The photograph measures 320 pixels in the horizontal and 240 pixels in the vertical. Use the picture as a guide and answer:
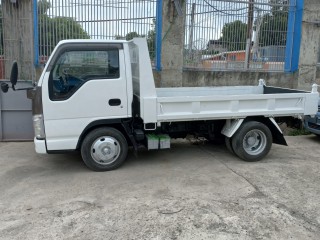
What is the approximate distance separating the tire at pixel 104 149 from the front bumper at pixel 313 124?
4.68m

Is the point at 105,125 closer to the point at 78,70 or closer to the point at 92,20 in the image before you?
the point at 78,70

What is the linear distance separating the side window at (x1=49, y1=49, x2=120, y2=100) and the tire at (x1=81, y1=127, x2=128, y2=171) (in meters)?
0.79

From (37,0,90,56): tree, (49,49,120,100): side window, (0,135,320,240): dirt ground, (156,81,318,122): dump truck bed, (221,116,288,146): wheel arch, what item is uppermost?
(37,0,90,56): tree

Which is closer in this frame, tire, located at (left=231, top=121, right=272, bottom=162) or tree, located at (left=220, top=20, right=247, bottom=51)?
tire, located at (left=231, top=121, right=272, bottom=162)

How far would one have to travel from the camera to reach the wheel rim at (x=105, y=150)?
532 centimetres

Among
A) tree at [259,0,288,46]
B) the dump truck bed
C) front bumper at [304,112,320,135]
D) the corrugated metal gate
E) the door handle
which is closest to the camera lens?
the door handle

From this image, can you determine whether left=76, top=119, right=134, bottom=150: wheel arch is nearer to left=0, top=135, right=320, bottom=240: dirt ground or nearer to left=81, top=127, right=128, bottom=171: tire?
left=81, top=127, right=128, bottom=171: tire

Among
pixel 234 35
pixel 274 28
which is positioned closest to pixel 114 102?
pixel 234 35

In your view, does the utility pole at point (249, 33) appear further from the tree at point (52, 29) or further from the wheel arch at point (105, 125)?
the wheel arch at point (105, 125)

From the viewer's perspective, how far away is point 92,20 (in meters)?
7.75

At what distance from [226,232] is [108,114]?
8.64 ft

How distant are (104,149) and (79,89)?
3.43 ft

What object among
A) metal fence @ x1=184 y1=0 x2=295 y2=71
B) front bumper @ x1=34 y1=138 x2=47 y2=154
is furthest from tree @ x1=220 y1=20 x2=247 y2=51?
front bumper @ x1=34 y1=138 x2=47 y2=154

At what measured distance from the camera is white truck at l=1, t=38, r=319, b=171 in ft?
16.6
